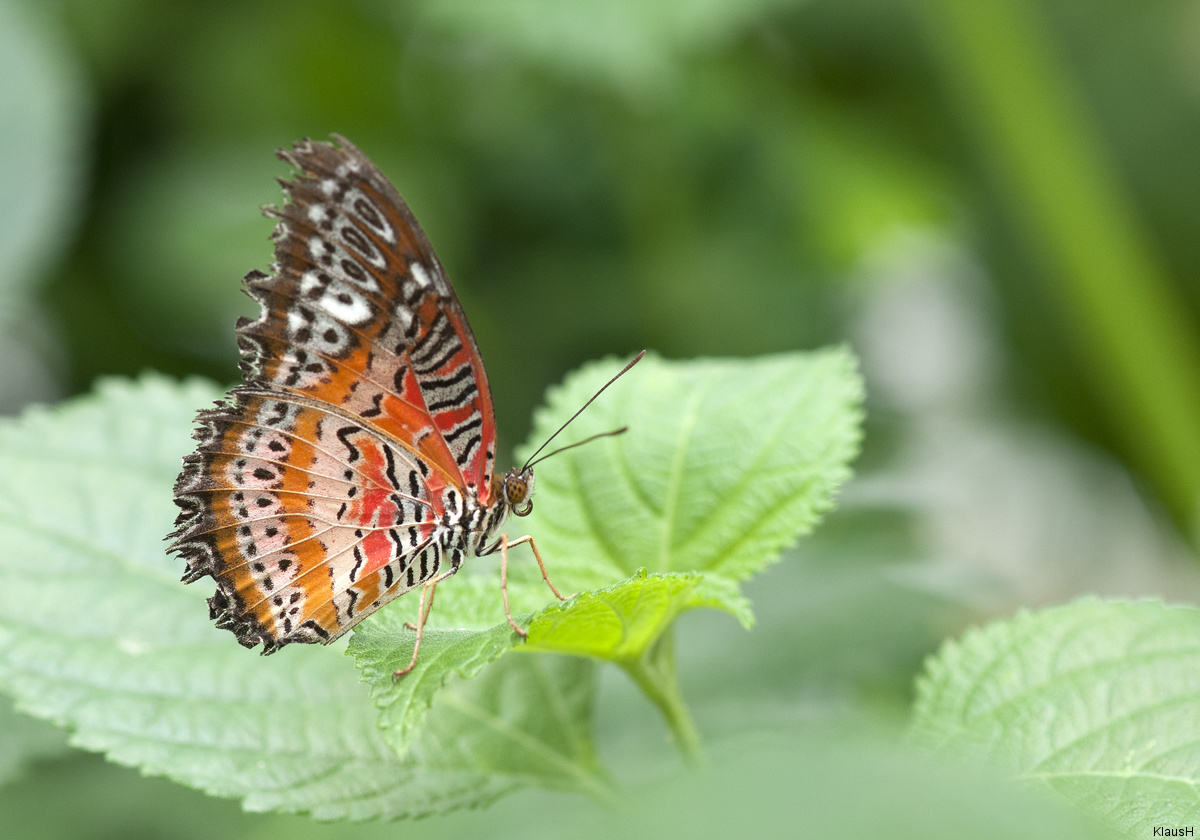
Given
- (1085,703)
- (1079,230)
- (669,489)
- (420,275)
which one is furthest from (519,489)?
(1079,230)

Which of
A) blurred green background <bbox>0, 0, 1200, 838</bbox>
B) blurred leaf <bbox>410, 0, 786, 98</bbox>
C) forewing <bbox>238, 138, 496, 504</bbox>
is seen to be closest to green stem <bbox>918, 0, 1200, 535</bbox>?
blurred green background <bbox>0, 0, 1200, 838</bbox>

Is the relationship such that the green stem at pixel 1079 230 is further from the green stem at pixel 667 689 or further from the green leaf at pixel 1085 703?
the green stem at pixel 667 689

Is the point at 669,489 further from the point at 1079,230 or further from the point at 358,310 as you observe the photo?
the point at 1079,230

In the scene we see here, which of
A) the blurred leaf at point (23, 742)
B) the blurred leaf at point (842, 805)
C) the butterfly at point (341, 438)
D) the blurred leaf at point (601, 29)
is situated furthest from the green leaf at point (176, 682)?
the blurred leaf at point (601, 29)

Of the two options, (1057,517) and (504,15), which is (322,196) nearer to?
(504,15)

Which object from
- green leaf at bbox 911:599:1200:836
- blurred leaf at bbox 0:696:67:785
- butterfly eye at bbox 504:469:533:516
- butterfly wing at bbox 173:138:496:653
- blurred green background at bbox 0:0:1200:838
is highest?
blurred green background at bbox 0:0:1200:838

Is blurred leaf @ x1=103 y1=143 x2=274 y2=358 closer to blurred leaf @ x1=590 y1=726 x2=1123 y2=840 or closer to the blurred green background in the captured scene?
the blurred green background
